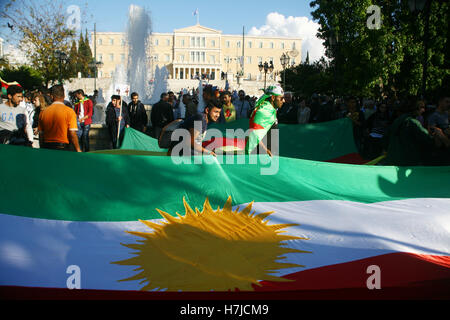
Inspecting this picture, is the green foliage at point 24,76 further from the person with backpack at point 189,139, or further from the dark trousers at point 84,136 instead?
the person with backpack at point 189,139

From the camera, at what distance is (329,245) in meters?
3.96

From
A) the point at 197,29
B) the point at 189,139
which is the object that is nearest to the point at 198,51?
the point at 197,29

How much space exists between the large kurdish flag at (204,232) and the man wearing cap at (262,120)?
166cm

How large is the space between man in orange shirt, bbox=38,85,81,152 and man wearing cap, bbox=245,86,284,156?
236 centimetres

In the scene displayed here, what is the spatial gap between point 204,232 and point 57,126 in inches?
122

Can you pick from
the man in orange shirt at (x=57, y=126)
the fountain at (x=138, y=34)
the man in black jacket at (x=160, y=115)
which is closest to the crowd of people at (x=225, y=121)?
the man in orange shirt at (x=57, y=126)

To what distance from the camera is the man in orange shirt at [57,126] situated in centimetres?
608

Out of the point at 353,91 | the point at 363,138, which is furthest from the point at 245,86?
the point at 363,138

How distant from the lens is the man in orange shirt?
20.0ft

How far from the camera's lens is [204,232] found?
4008mm

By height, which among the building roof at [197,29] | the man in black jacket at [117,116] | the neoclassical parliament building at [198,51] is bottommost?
the man in black jacket at [117,116]

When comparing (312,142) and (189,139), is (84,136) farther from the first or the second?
(189,139)

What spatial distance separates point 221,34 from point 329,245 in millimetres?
127673
